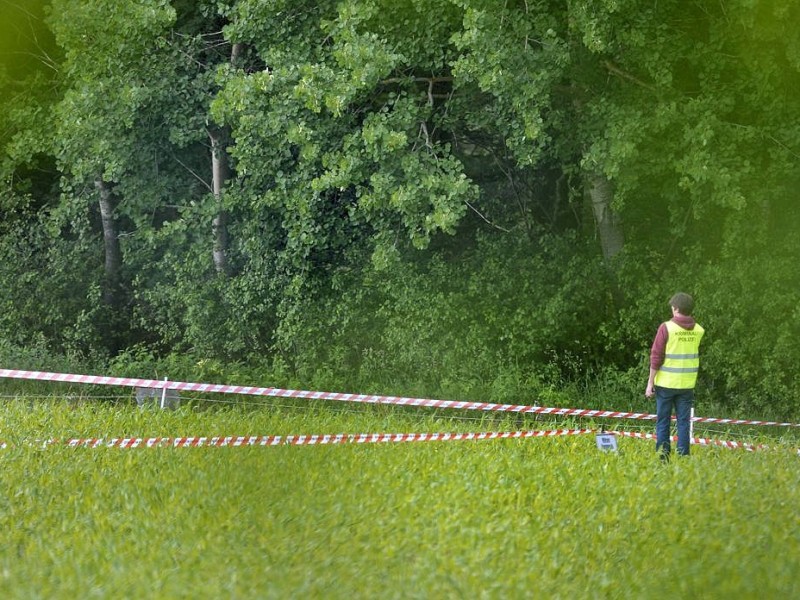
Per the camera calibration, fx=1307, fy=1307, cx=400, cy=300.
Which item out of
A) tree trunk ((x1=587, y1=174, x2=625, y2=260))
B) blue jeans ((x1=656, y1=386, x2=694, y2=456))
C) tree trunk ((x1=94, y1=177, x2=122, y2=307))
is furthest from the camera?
tree trunk ((x1=94, y1=177, x2=122, y2=307))

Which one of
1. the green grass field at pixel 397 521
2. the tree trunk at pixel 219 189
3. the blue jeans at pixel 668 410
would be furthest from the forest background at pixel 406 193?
the green grass field at pixel 397 521

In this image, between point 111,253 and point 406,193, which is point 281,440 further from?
point 111,253

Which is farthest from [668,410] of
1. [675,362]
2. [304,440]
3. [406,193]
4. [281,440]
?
[406,193]

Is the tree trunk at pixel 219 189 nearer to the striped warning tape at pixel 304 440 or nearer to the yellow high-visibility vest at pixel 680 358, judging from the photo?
the striped warning tape at pixel 304 440

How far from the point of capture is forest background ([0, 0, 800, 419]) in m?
18.2

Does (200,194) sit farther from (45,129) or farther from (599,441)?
(599,441)

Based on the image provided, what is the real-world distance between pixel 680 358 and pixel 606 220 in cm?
968

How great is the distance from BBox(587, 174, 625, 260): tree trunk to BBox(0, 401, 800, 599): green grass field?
327 inches

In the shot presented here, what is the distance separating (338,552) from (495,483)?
2973mm

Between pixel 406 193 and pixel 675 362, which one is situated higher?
pixel 406 193

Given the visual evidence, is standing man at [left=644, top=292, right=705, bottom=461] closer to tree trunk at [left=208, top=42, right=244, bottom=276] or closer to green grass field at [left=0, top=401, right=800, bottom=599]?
green grass field at [left=0, top=401, right=800, bottom=599]

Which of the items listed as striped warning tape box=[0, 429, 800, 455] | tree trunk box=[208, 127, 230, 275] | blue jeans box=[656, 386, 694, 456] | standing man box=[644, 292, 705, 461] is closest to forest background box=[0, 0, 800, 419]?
tree trunk box=[208, 127, 230, 275]

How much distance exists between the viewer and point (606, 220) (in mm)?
21625

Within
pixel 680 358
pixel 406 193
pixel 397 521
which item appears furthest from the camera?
pixel 406 193
